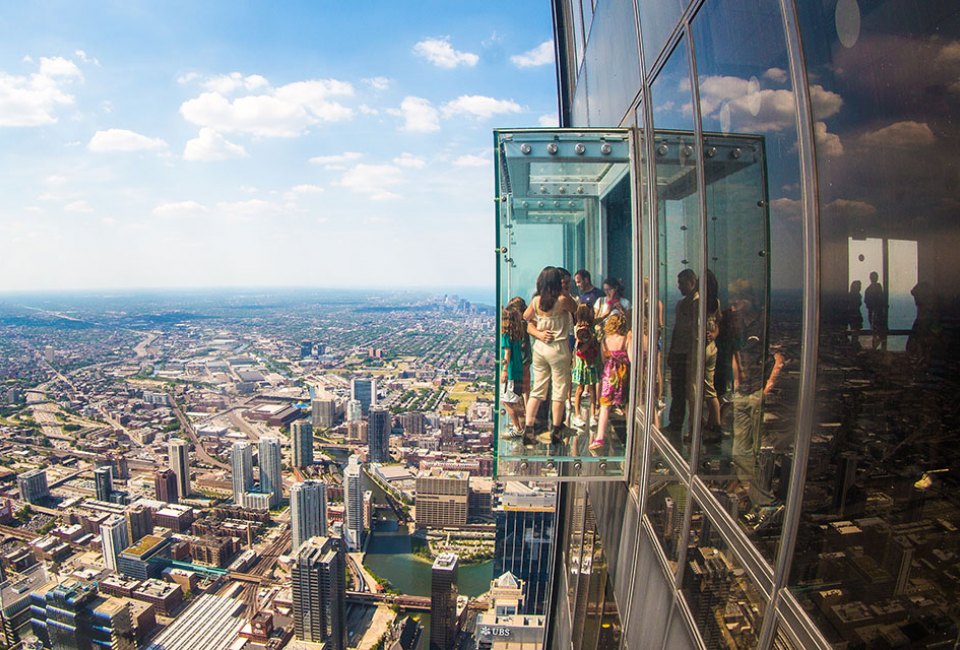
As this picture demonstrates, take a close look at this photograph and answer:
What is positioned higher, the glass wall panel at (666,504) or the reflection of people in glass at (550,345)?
the reflection of people in glass at (550,345)

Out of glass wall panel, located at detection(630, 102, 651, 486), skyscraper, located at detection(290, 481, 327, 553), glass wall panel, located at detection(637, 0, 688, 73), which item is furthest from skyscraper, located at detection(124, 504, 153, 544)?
glass wall panel, located at detection(637, 0, 688, 73)

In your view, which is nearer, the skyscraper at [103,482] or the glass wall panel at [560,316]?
the glass wall panel at [560,316]

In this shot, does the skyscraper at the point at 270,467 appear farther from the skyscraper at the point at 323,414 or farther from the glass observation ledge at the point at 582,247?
the glass observation ledge at the point at 582,247

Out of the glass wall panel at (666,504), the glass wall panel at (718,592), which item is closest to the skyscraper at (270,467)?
the glass wall panel at (666,504)

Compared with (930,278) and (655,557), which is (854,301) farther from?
(655,557)

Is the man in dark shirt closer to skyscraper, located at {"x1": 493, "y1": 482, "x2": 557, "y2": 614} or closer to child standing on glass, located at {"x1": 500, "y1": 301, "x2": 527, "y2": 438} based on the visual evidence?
child standing on glass, located at {"x1": 500, "y1": 301, "x2": 527, "y2": 438}

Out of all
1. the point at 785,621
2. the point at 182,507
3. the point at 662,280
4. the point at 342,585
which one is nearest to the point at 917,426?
the point at 785,621

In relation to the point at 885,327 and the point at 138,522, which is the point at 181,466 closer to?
the point at 138,522

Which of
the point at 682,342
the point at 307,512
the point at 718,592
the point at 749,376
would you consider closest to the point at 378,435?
the point at 307,512
